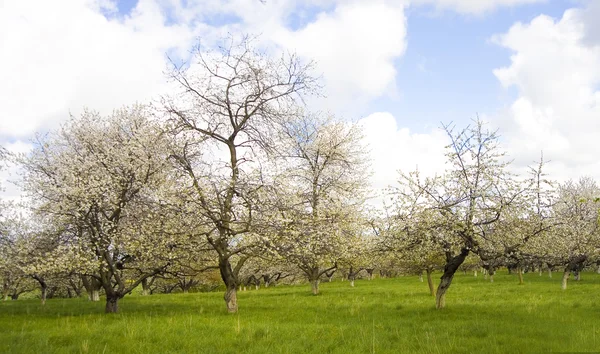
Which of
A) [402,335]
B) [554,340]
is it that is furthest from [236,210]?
[554,340]

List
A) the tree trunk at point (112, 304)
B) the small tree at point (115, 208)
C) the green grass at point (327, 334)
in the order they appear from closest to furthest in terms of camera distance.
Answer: the green grass at point (327, 334) < the small tree at point (115, 208) < the tree trunk at point (112, 304)

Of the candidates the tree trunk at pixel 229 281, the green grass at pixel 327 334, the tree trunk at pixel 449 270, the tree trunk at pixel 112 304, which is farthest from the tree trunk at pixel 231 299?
the tree trunk at pixel 449 270

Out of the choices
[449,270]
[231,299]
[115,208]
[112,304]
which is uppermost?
[115,208]

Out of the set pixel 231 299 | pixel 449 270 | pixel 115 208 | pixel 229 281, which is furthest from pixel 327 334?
pixel 115 208

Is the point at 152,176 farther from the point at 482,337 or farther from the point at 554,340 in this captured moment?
the point at 554,340

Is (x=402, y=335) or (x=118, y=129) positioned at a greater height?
(x=118, y=129)

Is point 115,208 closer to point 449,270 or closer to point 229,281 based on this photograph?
point 229,281

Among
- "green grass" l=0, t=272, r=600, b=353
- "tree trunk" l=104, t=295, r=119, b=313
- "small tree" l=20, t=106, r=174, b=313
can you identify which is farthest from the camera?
"tree trunk" l=104, t=295, r=119, b=313

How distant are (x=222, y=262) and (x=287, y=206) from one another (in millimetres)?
4072

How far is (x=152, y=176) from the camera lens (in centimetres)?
2127

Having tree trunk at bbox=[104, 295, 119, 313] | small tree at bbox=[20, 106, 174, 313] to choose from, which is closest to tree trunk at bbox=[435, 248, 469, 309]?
small tree at bbox=[20, 106, 174, 313]

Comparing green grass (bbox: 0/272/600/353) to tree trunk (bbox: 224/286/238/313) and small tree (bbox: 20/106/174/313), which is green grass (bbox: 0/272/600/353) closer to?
tree trunk (bbox: 224/286/238/313)

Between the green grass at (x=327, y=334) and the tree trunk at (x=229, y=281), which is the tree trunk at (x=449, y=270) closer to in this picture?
the green grass at (x=327, y=334)

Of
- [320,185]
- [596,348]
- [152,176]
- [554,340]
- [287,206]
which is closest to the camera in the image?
[596,348]
